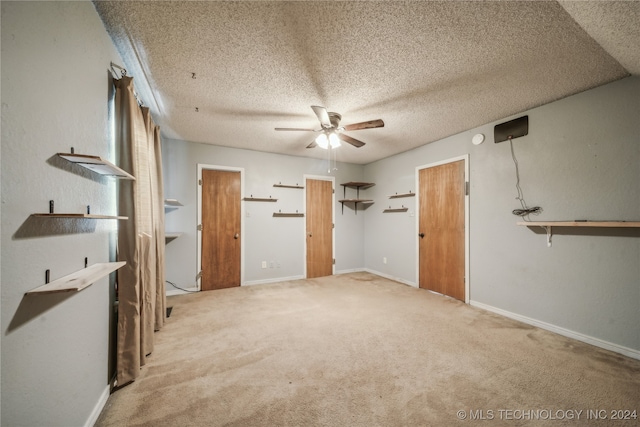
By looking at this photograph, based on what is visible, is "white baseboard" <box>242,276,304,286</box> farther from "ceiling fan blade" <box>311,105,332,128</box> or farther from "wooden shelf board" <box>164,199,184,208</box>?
"ceiling fan blade" <box>311,105,332,128</box>

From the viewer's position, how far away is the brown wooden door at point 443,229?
3643 mm

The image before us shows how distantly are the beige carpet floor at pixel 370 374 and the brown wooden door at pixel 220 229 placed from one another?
3.68 ft

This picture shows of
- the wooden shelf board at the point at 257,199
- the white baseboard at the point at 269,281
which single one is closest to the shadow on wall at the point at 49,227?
the wooden shelf board at the point at 257,199

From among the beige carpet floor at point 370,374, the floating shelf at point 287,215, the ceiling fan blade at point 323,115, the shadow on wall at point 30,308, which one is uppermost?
the ceiling fan blade at point 323,115

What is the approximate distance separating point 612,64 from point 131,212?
163 inches

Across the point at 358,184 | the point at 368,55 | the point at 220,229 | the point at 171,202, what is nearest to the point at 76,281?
the point at 368,55

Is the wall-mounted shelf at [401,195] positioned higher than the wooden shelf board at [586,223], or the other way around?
the wall-mounted shelf at [401,195]

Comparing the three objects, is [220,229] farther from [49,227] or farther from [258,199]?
[49,227]

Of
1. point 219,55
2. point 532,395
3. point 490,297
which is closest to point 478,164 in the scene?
point 490,297

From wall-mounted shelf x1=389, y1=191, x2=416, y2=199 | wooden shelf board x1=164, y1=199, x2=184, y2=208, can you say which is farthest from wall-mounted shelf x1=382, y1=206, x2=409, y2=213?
wooden shelf board x1=164, y1=199, x2=184, y2=208

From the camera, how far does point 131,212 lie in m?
1.82

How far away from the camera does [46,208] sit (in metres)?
1.08

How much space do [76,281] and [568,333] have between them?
4.16m

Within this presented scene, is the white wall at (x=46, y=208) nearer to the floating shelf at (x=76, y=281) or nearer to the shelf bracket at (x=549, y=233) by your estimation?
the floating shelf at (x=76, y=281)
